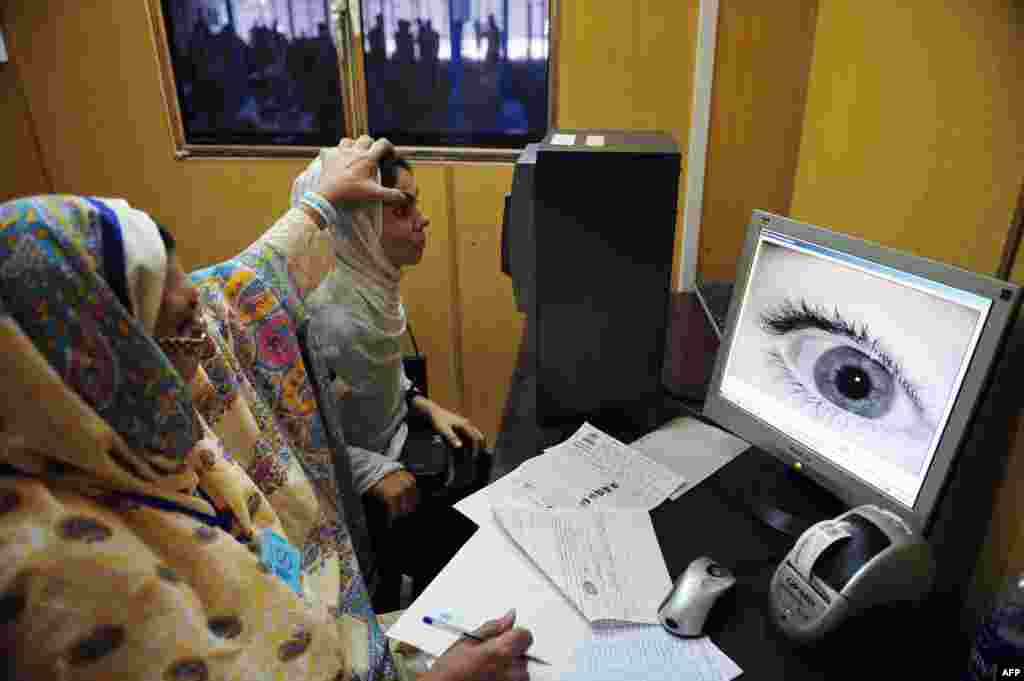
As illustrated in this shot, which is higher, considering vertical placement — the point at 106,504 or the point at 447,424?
the point at 106,504

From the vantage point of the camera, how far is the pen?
0.76 metres

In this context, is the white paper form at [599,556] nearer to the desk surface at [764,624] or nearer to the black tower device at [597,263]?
the desk surface at [764,624]

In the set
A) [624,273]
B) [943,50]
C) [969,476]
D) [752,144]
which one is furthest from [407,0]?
[969,476]

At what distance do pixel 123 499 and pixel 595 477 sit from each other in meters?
0.68

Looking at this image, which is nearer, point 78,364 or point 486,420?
point 78,364

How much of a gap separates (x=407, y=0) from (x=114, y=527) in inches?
75.5

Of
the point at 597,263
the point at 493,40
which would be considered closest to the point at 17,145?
the point at 493,40

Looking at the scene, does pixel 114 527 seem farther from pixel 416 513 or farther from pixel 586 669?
pixel 416 513

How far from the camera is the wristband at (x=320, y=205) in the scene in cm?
119

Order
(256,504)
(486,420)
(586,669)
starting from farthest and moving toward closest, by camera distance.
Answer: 1. (486,420)
2. (256,504)
3. (586,669)

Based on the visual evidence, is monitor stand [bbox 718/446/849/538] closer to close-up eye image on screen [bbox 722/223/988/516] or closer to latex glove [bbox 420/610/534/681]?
close-up eye image on screen [bbox 722/223/988/516]

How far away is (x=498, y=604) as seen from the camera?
83cm

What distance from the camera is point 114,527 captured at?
60 cm

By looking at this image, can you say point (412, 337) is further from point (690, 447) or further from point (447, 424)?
point (690, 447)
